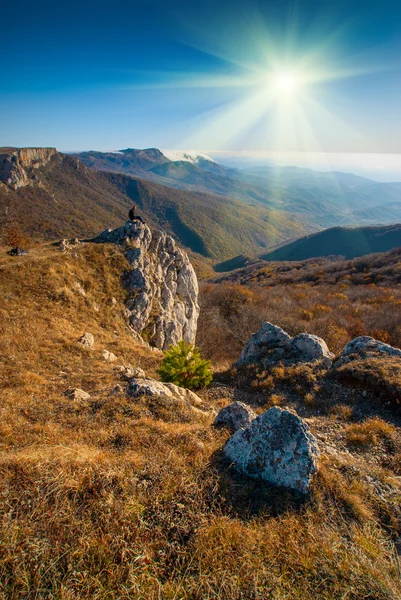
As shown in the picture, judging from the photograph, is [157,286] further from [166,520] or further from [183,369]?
[166,520]

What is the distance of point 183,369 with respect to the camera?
1373 cm

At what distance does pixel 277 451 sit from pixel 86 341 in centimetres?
1405

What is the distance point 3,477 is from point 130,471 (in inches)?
84.4

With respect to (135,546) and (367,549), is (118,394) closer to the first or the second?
(135,546)

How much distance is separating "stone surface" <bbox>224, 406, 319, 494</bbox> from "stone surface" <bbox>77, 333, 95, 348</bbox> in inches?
491

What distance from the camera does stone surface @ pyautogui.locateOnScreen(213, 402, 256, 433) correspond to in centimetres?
810

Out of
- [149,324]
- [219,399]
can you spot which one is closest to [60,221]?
[149,324]

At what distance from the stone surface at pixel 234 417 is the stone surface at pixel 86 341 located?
10.9 m

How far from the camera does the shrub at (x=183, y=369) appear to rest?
13867 millimetres

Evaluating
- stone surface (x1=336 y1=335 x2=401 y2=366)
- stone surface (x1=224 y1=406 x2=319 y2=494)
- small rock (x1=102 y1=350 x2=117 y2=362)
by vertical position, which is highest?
stone surface (x1=224 y1=406 x2=319 y2=494)

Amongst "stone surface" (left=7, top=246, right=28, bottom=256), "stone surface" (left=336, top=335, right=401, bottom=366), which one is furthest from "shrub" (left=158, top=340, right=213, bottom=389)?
"stone surface" (left=7, top=246, right=28, bottom=256)

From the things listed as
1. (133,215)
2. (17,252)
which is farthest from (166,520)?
(133,215)

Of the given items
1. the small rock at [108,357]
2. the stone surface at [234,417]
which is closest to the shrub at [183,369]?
the small rock at [108,357]

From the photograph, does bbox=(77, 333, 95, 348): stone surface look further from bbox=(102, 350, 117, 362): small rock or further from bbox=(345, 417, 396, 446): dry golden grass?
bbox=(345, 417, 396, 446): dry golden grass
